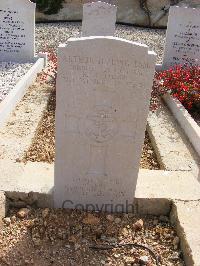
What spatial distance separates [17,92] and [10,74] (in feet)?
4.75

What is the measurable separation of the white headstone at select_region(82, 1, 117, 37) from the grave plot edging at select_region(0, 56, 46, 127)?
1.19 metres

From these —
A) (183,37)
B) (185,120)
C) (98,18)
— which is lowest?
(185,120)

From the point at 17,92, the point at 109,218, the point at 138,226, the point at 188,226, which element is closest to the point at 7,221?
the point at 109,218

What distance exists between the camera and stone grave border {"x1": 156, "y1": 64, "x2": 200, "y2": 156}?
4871 mm

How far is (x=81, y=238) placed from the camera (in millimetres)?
3275

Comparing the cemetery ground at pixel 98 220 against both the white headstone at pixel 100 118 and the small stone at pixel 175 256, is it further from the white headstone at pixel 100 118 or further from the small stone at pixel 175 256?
the white headstone at pixel 100 118

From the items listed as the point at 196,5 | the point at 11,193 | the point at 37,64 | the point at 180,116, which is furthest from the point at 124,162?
the point at 196,5

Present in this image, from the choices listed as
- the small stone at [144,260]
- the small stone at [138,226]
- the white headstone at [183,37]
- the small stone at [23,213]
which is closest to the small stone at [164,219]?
the small stone at [138,226]

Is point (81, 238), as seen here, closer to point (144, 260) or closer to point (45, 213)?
point (45, 213)

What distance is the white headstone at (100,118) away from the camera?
296 cm

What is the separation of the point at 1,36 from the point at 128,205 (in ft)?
16.9

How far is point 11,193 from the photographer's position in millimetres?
3512

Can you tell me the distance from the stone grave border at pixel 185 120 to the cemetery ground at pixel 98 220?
0.25m

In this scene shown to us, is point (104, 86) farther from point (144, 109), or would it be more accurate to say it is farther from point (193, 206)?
point (193, 206)
